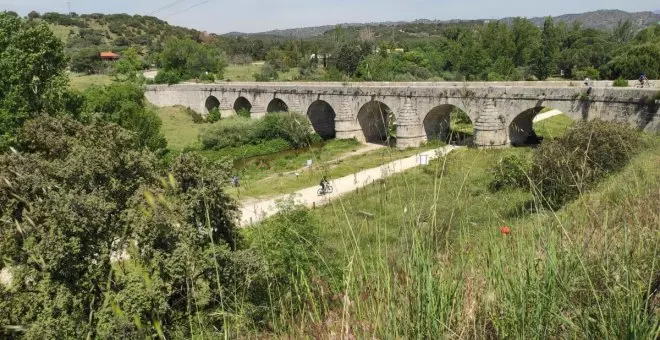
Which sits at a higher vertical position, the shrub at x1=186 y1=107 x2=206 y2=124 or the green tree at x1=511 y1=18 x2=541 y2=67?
the green tree at x1=511 y1=18 x2=541 y2=67

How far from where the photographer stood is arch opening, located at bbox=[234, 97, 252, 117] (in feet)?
160

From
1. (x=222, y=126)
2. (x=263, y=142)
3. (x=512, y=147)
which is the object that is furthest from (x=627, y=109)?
(x=222, y=126)

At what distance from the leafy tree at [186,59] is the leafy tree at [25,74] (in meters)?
47.7

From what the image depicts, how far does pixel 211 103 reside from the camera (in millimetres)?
55500

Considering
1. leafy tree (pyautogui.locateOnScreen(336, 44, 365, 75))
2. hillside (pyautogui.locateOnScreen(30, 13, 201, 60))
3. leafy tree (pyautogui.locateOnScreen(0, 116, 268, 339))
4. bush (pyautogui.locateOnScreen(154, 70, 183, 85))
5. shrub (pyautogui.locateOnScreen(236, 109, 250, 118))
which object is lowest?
shrub (pyautogui.locateOnScreen(236, 109, 250, 118))

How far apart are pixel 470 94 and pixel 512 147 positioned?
3.72 meters

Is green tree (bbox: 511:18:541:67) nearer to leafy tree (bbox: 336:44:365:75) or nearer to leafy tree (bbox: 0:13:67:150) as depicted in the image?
leafy tree (bbox: 336:44:365:75)

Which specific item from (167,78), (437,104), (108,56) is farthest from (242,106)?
(108,56)

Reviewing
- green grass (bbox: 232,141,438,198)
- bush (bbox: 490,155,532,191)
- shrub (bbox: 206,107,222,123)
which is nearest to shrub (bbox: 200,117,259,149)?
green grass (bbox: 232,141,438,198)

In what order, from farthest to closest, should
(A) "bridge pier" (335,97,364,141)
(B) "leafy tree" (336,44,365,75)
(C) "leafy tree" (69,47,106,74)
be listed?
(C) "leafy tree" (69,47,106,74)
(B) "leafy tree" (336,44,365,75)
(A) "bridge pier" (335,97,364,141)

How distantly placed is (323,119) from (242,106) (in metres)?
12.9

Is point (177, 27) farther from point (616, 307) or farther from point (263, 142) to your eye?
point (616, 307)

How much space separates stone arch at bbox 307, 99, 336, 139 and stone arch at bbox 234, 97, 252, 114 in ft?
34.0

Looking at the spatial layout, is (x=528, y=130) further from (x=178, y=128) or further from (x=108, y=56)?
(x=108, y=56)
